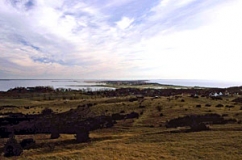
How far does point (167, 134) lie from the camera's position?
24.4 m

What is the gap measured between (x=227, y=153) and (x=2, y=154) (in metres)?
17.1

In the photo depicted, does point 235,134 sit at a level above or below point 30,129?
above

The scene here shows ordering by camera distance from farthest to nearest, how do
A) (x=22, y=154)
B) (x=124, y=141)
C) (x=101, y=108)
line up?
1. (x=101, y=108)
2. (x=124, y=141)
3. (x=22, y=154)

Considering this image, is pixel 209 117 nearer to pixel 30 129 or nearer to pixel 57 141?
pixel 57 141

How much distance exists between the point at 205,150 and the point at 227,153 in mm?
Answer: 1500

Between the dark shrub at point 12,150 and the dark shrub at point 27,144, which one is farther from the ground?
the dark shrub at point 12,150

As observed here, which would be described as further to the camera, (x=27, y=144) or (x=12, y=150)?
(x=27, y=144)

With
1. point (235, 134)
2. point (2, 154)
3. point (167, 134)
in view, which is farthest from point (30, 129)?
point (235, 134)

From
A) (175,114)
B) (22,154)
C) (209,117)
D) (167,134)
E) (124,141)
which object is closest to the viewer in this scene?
(22,154)

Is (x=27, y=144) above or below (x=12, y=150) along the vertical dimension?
below

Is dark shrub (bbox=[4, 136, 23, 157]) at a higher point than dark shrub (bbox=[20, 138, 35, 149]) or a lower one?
higher

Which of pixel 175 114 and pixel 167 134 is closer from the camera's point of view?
pixel 167 134

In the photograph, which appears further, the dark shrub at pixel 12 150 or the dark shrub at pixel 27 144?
the dark shrub at pixel 27 144

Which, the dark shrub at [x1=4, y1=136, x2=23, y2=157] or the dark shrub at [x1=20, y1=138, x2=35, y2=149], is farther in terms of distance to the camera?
the dark shrub at [x1=20, y1=138, x2=35, y2=149]
